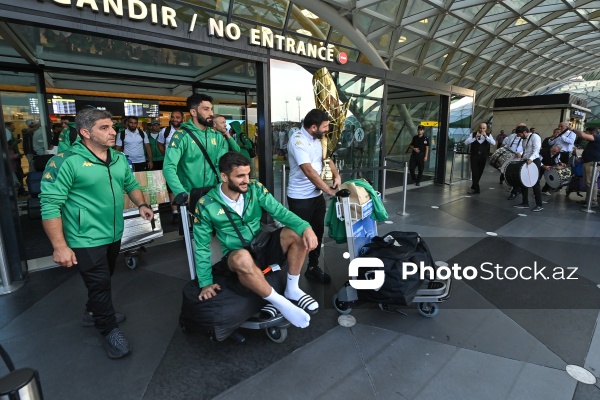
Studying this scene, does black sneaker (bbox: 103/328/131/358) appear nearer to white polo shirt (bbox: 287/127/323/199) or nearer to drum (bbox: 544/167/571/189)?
white polo shirt (bbox: 287/127/323/199)

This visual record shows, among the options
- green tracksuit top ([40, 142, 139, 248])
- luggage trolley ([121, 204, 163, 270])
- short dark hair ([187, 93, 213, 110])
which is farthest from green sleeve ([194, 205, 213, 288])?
luggage trolley ([121, 204, 163, 270])

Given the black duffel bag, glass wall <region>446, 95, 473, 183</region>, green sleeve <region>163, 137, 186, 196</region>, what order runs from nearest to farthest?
the black duffel bag
green sleeve <region>163, 137, 186, 196</region>
glass wall <region>446, 95, 473, 183</region>

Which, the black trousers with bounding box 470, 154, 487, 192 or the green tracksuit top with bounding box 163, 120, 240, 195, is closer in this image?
the green tracksuit top with bounding box 163, 120, 240, 195

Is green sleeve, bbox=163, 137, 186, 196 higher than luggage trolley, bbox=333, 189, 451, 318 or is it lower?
higher

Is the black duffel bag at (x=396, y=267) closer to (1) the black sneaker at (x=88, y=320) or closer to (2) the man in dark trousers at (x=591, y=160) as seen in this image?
(1) the black sneaker at (x=88, y=320)

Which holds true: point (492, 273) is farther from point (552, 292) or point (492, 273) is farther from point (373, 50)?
point (373, 50)

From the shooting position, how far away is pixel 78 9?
3.41m

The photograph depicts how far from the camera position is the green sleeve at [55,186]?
2.16m

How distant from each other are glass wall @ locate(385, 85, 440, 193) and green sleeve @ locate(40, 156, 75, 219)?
312 inches

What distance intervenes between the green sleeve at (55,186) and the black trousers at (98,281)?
342 mm

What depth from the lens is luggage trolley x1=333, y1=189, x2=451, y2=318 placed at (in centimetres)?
280

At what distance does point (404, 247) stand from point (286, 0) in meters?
12.2

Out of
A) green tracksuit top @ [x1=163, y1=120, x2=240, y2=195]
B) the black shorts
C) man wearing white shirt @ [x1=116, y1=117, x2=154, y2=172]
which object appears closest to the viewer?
the black shorts

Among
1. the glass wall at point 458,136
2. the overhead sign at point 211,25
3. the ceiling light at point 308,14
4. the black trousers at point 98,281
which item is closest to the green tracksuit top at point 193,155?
the black trousers at point 98,281
